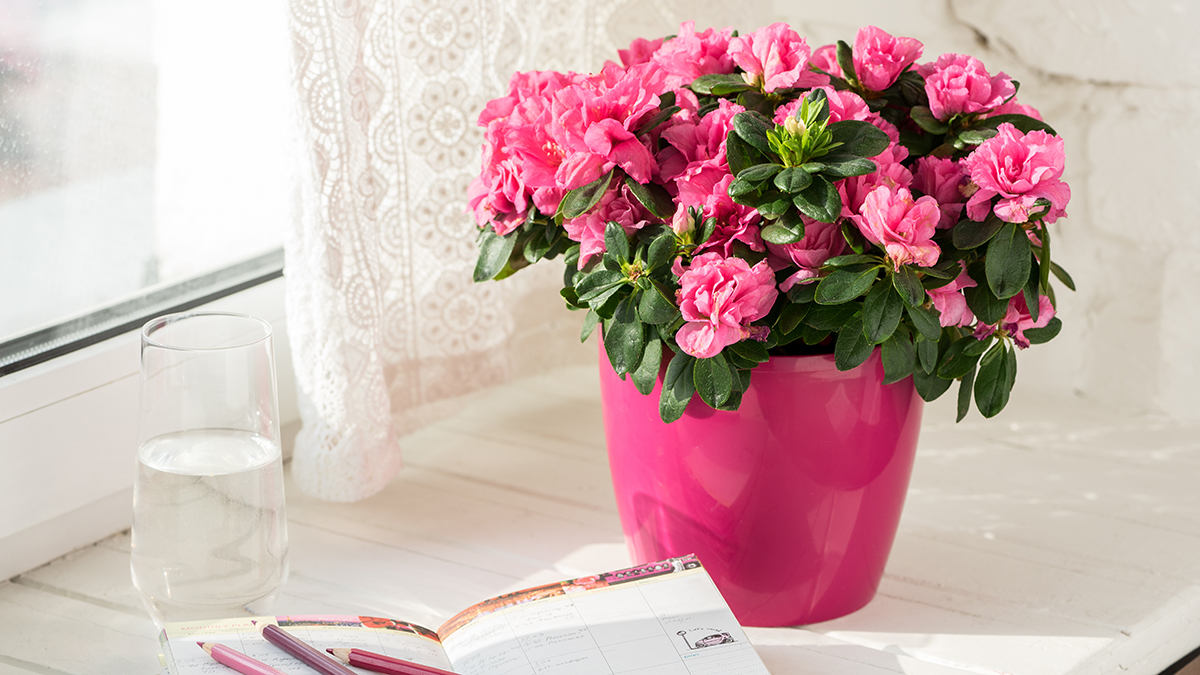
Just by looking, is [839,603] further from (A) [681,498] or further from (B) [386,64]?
(B) [386,64]

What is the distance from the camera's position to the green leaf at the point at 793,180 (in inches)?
26.3

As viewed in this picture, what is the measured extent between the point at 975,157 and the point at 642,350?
0.79 feet

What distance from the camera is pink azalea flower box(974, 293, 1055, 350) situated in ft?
2.50

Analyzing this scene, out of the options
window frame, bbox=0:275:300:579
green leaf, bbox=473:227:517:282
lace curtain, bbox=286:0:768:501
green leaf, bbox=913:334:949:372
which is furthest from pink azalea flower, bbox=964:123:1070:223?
window frame, bbox=0:275:300:579

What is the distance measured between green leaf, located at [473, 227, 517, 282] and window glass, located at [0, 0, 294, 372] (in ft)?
0.65

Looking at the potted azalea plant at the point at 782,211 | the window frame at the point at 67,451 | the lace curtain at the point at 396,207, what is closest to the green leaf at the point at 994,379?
the potted azalea plant at the point at 782,211

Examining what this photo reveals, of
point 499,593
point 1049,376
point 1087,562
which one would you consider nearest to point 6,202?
point 499,593

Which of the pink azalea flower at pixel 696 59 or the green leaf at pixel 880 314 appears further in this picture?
the pink azalea flower at pixel 696 59

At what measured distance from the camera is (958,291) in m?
0.74

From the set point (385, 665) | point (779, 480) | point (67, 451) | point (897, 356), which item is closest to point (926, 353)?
point (897, 356)

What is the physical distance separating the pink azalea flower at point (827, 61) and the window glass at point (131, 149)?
408 mm

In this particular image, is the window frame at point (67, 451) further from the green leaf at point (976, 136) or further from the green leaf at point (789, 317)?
the green leaf at point (976, 136)

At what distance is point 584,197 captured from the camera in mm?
724

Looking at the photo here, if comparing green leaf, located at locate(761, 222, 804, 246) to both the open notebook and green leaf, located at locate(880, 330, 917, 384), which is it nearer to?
green leaf, located at locate(880, 330, 917, 384)
